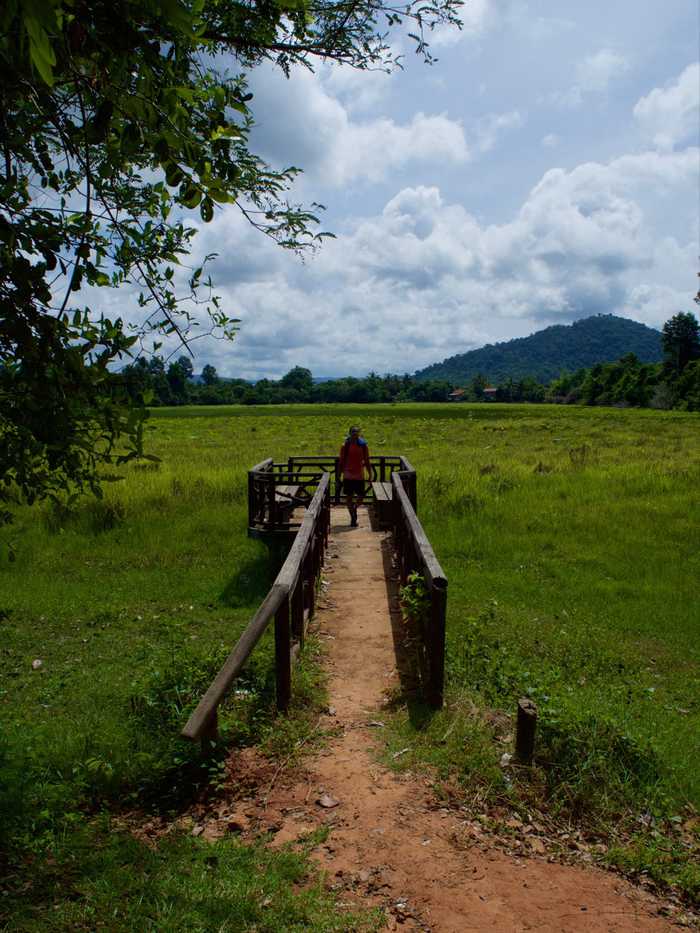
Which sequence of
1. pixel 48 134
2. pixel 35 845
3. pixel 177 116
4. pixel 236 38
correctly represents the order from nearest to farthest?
pixel 177 116 < pixel 35 845 < pixel 48 134 < pixel 236 38

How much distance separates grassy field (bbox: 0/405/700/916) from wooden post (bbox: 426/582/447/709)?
0.23 m

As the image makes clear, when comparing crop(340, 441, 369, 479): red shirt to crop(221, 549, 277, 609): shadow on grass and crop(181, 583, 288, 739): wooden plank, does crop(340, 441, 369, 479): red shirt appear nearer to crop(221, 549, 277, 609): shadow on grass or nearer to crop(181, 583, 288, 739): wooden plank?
crop(221, 549, 277, 609): shadow on grass

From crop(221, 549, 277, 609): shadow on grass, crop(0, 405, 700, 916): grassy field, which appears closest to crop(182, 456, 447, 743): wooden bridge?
crop(0, 405, 700, 916): grassy field

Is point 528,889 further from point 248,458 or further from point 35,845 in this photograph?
point 248,458

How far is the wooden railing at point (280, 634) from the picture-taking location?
12.8 ft

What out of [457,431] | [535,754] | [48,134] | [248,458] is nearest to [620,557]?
[535,754]

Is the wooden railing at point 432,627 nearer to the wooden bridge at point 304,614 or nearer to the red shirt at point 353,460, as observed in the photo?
the wooden bridge at point 304,614

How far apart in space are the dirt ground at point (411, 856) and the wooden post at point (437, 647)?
0.48 m

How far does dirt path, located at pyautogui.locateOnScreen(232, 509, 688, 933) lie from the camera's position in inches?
123

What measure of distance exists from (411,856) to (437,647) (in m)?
1.66

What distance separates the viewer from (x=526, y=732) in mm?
4344

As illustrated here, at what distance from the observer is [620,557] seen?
12.4 m

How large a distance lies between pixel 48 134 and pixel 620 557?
11708mm

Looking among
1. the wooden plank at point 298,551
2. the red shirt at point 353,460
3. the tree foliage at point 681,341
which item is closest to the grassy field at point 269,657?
the wooden plank at point 298,551
